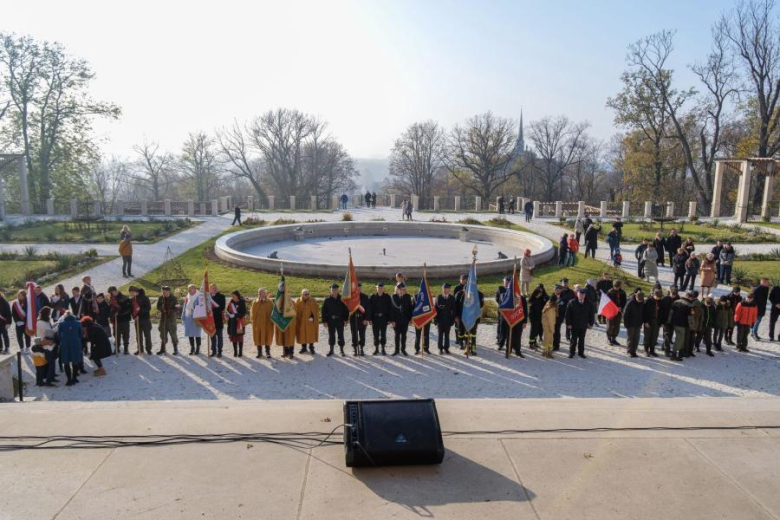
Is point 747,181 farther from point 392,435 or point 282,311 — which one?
point 392,435

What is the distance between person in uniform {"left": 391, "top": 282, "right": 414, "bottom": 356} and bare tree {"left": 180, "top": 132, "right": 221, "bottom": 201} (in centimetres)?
5831

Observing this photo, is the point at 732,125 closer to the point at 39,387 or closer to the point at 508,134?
the point at 508,134

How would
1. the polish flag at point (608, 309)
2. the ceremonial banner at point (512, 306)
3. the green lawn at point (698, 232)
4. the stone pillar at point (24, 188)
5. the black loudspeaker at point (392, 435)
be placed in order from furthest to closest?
1. the stone pillar at point (24, 188)
2. the green lawn at point (698, 232)
3. the polish flag at point (608, 309)
4. the ceremonial banner at point (512, 306)
5. the black loudspeaker at point (392, 435)

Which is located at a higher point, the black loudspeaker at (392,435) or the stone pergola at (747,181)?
the stone pergola at (747,181)

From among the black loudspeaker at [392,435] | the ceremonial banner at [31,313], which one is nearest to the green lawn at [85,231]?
the ceremonial banner at [31,313]

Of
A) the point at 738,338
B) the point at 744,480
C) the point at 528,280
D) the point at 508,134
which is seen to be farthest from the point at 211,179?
the point at 744,480

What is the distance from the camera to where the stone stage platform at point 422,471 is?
5.76 metres

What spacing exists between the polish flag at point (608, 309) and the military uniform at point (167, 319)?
8916 millimetres

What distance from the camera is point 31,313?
12.2 metres

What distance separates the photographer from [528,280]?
683 inches

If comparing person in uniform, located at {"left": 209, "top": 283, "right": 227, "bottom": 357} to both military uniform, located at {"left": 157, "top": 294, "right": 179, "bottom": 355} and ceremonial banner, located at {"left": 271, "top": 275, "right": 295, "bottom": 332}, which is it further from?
ceremonial banner, located at {"left": 271, "top": 275, "right": 295, "bottom": 332}

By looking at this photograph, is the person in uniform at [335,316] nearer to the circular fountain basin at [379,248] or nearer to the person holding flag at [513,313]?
the person holding flag at [513,313]

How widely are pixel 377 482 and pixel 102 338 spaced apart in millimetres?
7011

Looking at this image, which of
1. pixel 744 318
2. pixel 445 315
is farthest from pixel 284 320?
→ pixel 744 318
